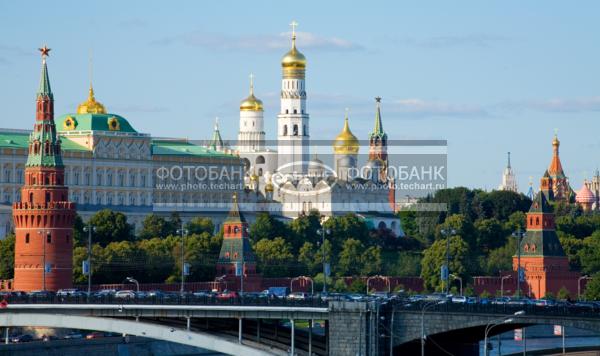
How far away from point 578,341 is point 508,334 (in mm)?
7443

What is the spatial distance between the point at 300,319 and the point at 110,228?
8361 cm

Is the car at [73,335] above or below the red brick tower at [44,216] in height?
below

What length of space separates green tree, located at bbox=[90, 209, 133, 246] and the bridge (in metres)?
74.2

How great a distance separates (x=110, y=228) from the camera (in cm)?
19200

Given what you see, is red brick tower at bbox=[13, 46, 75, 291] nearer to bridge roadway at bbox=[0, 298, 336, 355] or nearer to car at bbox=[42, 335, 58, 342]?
car at bbox=[42, 335, 58, 342]

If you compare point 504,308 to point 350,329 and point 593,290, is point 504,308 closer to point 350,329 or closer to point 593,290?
Result: point 350,329

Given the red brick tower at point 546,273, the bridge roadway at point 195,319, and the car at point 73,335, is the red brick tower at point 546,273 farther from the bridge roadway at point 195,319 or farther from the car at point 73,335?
the bridge roadway at point 195,319

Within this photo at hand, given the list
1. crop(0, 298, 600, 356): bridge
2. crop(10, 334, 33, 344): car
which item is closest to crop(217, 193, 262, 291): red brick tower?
crop(10, 334, 33, 344): car

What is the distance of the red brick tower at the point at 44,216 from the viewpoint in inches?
6476

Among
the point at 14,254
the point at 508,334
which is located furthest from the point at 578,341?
the point at 14,254

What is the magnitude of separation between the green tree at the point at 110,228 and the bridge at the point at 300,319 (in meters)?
74.2

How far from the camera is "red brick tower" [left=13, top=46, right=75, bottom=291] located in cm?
16450

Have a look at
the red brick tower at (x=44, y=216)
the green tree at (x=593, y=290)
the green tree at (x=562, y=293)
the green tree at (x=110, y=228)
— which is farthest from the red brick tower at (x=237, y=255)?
the green tree at (x=593, y=290)

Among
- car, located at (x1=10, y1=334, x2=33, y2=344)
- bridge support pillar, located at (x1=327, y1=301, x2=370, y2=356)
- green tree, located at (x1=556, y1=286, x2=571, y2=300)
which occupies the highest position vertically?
green tree, located at (x1=556, y1=286, x2=571, y2=300)
